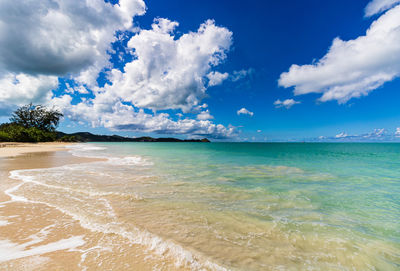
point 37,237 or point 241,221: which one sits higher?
point 37,237

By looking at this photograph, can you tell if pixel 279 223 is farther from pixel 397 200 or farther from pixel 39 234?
pixel 397 200

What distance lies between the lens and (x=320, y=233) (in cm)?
507

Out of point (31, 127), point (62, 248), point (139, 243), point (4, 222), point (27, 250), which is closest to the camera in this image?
point (27, 250)

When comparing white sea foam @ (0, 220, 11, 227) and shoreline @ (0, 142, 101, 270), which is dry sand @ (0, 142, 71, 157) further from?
white sea foam @ (0, 220, 11, 227)

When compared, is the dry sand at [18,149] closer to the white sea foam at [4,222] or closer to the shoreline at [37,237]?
the shoreline at [37,237]

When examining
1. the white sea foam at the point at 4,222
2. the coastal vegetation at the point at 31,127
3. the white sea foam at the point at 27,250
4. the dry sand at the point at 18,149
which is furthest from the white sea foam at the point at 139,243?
the coastal vegetation at the point at 31,127

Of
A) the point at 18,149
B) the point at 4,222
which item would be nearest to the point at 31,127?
the point at 18,149

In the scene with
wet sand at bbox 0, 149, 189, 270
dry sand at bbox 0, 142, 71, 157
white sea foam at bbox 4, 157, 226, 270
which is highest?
wet sand at bbox 0, 149, 189, 270

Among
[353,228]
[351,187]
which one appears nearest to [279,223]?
[353,228]

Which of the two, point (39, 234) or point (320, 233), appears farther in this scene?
point (320, 233)

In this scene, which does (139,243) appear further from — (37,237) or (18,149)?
(18,149)

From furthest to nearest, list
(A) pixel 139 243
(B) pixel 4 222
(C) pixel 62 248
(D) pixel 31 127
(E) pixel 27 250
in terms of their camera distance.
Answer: (D) pixel 31 127
(B) pixel 4 222
(A) pixel 139 243
(C) pixel 62 248
(E) pixel 27 250

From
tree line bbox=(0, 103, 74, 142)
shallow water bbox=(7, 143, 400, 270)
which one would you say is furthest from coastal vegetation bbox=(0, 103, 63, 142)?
shallow water bbox=(7, 143, 400, 270)

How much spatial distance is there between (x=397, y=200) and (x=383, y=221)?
406cm
